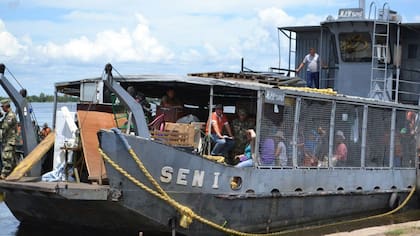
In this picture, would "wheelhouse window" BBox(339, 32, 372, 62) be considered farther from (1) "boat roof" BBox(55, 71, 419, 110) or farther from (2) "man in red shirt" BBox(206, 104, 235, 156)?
(2) "man in red shirt" BBox(206, 104, 235, 156)

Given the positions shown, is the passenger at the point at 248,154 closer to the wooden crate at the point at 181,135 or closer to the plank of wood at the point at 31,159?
the wooden crate at the point at 181,135

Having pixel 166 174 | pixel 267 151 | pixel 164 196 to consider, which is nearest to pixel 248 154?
pixel 267 151

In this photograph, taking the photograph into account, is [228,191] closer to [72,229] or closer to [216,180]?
[216,180]

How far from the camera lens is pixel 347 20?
17.6m

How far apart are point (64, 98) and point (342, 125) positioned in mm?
5851

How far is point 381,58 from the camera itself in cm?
1752

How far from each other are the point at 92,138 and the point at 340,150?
4914mm

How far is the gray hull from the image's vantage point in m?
11.2

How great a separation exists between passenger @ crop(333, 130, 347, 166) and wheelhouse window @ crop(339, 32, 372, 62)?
14.2ft

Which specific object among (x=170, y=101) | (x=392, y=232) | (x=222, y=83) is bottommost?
(x=392, y=232)

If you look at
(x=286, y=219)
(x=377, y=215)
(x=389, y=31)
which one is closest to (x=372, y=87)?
(x=389, y=31)

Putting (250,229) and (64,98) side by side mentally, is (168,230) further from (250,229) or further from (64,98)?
(64,98)

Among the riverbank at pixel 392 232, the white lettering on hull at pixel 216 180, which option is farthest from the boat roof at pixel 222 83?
the riverbank at pixel 392 232

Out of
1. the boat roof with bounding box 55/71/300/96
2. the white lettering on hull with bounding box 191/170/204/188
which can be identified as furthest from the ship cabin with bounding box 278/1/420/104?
the white lettering on hull with bounding box 191/170/204/188
